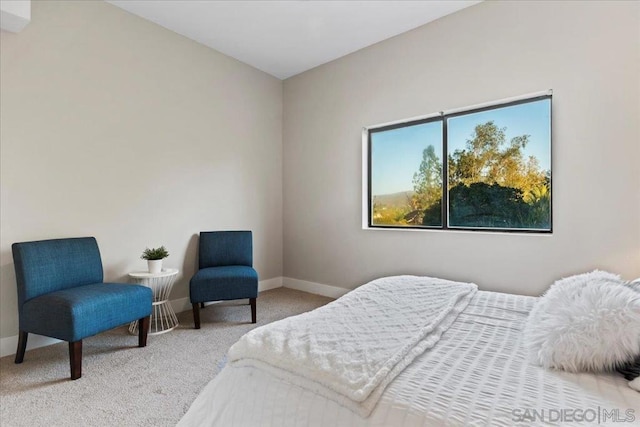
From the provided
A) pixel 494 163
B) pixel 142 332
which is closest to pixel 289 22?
pixel 494 163

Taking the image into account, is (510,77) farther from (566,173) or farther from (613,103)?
(566,173)

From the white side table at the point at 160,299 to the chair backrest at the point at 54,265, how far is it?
0.33 m

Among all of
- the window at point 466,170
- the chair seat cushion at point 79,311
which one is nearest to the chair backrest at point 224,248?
the chair seat cushion at point 79,311

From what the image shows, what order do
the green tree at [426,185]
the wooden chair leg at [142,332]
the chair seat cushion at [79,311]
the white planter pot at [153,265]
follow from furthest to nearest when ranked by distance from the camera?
the green tree at [426,185], the white planter pot at [153,265], the wooden chair leg at [142,332], the chair seat cushion at [79,311]

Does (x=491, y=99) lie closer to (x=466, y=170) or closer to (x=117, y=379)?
(x=466, y=170)

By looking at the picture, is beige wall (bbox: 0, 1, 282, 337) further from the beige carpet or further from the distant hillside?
the distant hillside

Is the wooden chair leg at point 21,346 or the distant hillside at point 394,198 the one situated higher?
the distant hillside at point 394,198

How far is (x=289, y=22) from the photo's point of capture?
10.5 ft

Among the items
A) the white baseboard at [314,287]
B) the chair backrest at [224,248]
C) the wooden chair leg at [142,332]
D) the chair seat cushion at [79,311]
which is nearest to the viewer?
the chair seat cushion at [79,311]

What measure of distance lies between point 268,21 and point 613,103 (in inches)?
115

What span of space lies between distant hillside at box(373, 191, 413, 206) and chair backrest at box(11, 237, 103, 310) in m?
2.74

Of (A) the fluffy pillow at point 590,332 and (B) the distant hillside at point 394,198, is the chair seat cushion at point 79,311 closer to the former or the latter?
(A) the fluffy pillow at point 590,332

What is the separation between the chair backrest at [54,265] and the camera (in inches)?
87.7

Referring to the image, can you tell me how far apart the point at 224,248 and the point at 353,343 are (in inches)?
105
